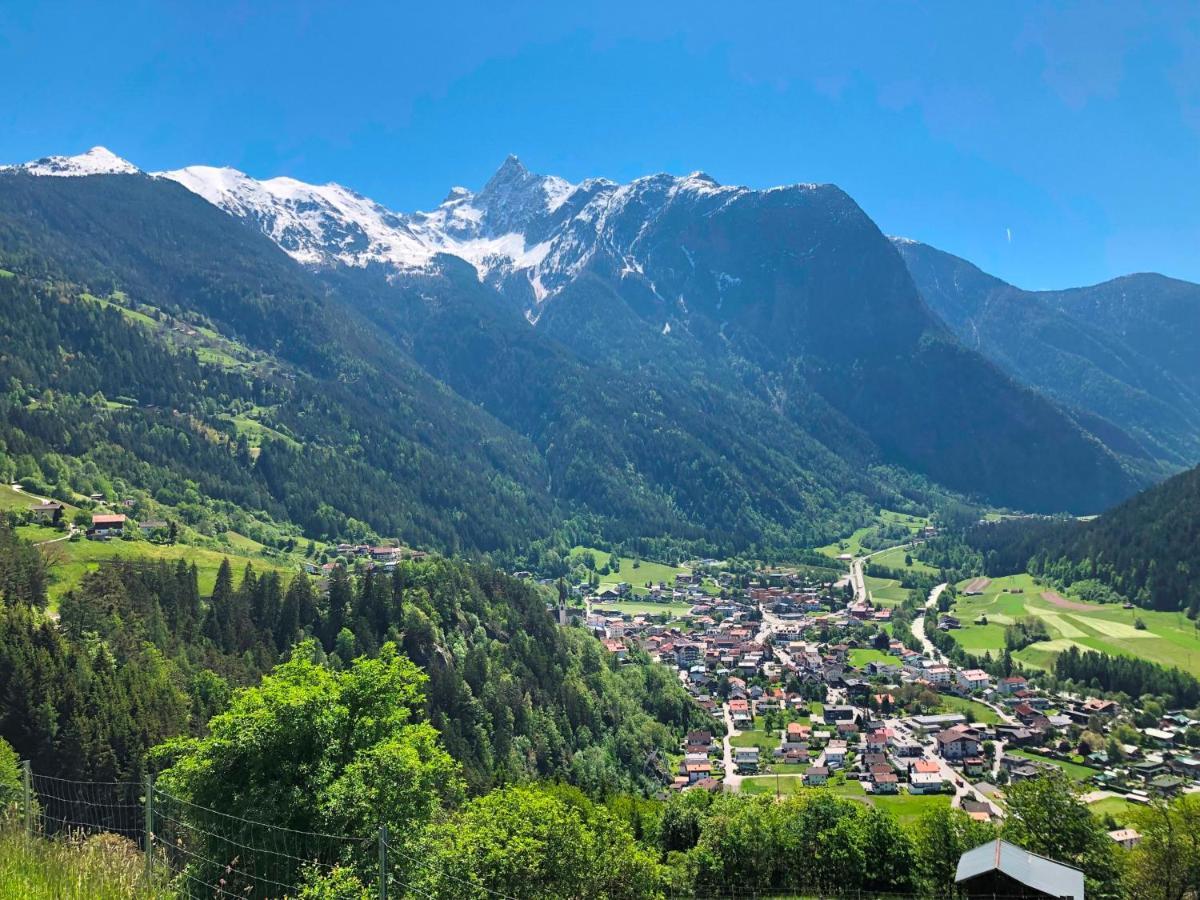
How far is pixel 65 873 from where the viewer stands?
514 inches

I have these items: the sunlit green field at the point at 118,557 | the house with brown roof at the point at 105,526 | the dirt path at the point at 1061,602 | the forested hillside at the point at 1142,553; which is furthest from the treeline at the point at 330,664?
the forested hillside at the point at 1142,553

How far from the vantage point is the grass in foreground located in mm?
12172

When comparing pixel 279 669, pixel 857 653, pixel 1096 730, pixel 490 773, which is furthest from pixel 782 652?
pixel 279 669

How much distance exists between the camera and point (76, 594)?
233 feet

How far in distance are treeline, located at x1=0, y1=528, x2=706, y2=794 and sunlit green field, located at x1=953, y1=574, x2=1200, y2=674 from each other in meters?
61.8

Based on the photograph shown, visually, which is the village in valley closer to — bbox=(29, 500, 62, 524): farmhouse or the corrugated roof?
the corrugated roof

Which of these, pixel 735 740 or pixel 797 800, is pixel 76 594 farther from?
pixel 735 740

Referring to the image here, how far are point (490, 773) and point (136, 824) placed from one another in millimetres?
35959

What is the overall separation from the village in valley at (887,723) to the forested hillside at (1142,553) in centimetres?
3317

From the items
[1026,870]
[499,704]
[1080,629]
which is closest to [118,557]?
[499,704]

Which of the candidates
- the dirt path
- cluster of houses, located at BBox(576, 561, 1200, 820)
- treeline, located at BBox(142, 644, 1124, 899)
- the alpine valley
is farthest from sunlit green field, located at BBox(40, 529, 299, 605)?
the dirt path

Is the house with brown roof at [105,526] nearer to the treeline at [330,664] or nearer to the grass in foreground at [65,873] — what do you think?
the treeline at [330,664]

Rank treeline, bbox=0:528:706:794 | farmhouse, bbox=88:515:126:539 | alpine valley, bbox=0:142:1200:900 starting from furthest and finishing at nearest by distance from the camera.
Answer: farmhouse, bbox=88:515:126:539
treeline, bbox=0:528:706:794
alpine valley, bbox=0:142:1200:900

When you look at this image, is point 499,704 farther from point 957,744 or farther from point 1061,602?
point 1061,602
